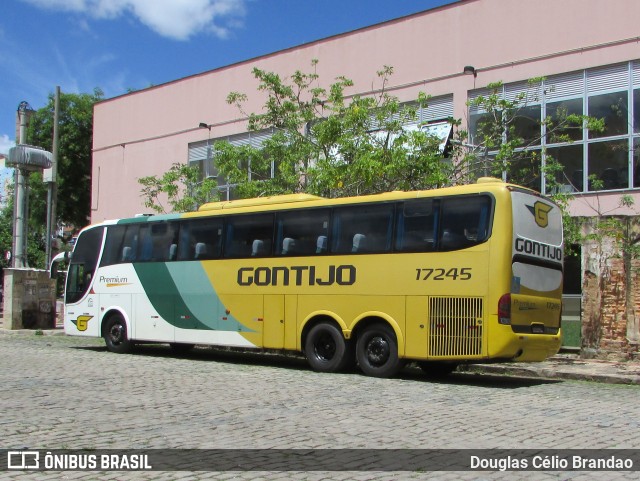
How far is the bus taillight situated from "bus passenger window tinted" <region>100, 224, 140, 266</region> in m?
9.30

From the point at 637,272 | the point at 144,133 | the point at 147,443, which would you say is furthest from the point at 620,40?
the point at 144,133

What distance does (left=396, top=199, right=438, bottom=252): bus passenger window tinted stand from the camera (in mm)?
12945

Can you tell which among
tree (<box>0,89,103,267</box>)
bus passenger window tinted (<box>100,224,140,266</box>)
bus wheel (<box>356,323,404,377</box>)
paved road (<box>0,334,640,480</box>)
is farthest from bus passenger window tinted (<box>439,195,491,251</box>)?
tree (<box>0,89,103,267</box>)

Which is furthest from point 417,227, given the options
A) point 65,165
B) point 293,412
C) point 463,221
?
point 65,165

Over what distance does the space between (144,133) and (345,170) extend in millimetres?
18002

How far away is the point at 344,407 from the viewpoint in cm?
954

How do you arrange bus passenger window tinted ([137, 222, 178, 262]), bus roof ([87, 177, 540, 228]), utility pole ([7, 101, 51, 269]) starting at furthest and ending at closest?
utility pole ([7, 101, 51, 269])
bus passenger window tinted ([137, 222, 178, 262])
bus roof ([87, 177, 540, 228])

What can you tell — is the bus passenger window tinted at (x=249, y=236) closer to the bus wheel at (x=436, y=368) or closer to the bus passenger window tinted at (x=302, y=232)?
the bus passenger window tinted at (x=302, y=232)

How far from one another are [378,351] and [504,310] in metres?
2.60

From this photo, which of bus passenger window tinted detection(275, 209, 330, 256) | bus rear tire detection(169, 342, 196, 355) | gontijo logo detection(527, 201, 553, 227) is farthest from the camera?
bus rear tire detection(169, 342, 196, 355)

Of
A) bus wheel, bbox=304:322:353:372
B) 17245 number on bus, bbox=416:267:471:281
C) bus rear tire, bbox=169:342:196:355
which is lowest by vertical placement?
bus rear tire, bbox=169:342:196:355

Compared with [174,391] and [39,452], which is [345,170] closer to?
[174,391]

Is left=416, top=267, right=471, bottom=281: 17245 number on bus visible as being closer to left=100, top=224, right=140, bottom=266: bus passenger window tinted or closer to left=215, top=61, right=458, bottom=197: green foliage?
left=215, top=61, right=458, bottom=197: green foliage

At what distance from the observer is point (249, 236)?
15719 millimetres
